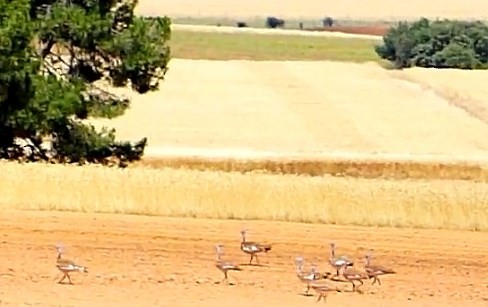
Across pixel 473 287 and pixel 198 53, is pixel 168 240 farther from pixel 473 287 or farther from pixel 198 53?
pixel 198 53

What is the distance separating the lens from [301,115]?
168 ft

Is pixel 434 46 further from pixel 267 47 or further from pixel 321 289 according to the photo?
pixel 321 289

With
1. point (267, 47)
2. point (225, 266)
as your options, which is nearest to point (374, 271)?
point (225, 266)

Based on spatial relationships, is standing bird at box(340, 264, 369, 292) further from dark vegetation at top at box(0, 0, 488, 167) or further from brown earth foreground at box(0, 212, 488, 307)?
dark vegetation at top at box(0, 0, 488, 167)

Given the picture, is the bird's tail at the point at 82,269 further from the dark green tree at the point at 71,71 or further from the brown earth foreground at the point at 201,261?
the dark green tree at the point at 71,71

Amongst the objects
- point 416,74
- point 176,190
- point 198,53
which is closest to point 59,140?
point 176,190

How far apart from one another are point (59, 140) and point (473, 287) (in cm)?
1552

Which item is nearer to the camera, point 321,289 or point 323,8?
point 321,289

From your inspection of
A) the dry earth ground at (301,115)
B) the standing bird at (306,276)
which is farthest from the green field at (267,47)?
the standing bird at (306,276)

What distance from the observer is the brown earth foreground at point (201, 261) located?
50.1 feet

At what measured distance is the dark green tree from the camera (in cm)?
2773

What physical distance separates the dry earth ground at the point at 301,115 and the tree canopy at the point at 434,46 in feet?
50.6

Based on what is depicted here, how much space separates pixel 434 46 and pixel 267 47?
12.0 meters

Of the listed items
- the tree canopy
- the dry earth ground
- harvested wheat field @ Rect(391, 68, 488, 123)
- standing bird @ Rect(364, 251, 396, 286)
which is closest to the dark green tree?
the dry earth ground
